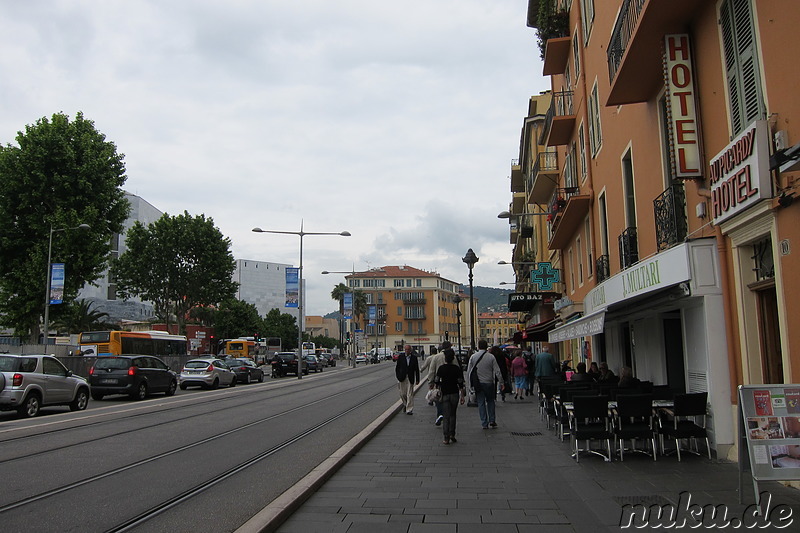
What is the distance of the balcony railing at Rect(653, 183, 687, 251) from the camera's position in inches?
426

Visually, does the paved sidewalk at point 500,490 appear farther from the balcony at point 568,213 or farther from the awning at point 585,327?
the balcony at point 568,213

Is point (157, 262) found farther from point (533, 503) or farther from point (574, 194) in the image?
point (533, 503)

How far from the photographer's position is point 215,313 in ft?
288

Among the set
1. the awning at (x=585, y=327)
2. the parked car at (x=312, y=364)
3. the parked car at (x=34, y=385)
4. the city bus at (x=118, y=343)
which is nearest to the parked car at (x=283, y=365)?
the parked car at (x=312, y=364)

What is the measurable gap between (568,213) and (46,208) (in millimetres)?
27739

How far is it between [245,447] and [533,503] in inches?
235

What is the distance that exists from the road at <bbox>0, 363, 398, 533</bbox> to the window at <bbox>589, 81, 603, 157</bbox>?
998 centimetres

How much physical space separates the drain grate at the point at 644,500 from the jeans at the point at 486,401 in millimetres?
6363

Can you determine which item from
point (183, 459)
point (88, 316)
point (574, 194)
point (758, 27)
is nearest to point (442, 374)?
point (183, 459)

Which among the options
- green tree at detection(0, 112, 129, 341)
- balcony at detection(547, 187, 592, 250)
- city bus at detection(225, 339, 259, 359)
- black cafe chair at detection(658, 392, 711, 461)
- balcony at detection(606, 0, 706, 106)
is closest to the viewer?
black cafe chair at detection(658, 392, 711, 461)

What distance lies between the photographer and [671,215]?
11.1m

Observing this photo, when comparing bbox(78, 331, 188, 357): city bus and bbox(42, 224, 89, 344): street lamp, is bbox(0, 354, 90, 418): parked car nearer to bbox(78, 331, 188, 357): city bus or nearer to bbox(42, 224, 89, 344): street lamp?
bbox(42, 224, 89, 344): street lamp

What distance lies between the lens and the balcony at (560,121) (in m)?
22.8

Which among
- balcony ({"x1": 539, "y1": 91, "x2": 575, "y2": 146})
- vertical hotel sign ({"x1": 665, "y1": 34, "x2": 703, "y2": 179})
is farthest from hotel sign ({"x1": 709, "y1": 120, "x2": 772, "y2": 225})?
balcony ({"x1": 539, "y1": 91, "x2": 575, "y2": 146})
